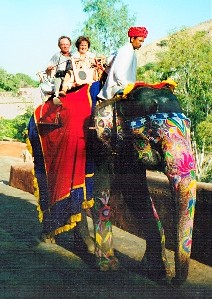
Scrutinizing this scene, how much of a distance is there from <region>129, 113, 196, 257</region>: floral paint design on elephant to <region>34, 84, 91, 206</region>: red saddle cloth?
2.89 ft

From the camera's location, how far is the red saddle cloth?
13.7 ft

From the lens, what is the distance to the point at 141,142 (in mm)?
3574

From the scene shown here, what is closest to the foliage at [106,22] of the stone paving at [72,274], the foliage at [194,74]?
the foliage at [194,74]

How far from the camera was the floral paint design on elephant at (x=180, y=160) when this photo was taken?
3275 millimetres

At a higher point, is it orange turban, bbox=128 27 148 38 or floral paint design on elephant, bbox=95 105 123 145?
orange turban, bbox=128 27 148 38

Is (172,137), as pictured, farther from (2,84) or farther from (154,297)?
(2,84)

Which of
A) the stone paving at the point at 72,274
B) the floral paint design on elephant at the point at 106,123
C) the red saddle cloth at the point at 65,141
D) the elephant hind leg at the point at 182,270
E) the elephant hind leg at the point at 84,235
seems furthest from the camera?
the elephant hind leg at the point at 84,235

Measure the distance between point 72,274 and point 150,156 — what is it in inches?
45.6

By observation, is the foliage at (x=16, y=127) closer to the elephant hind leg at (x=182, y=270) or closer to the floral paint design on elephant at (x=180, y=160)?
the floral paint design on elephant at (x=180, y=160)

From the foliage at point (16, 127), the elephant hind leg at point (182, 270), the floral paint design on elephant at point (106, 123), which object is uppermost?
the floral paint design on elephant at point (106, 123)

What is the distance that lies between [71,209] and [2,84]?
68920 mm

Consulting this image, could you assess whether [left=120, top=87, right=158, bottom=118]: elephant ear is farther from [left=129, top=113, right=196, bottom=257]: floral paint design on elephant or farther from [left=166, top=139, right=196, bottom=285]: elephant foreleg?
[left=166, top=139, right=196, bottom=285]: elephant foreleg

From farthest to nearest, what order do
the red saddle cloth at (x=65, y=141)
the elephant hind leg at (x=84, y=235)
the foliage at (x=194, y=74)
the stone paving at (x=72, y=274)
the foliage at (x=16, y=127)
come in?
the foliage at (x=16, y=127), the foliage at (x=194, y=74), the elephant hind leg at (x=84, y=235), the red saddle cloth at (x=65, y=141), the stone paving at (x=72, y=274)

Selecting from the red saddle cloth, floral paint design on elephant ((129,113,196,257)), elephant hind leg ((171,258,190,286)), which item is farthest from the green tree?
elephant hind leg ((171,258,190,286))
